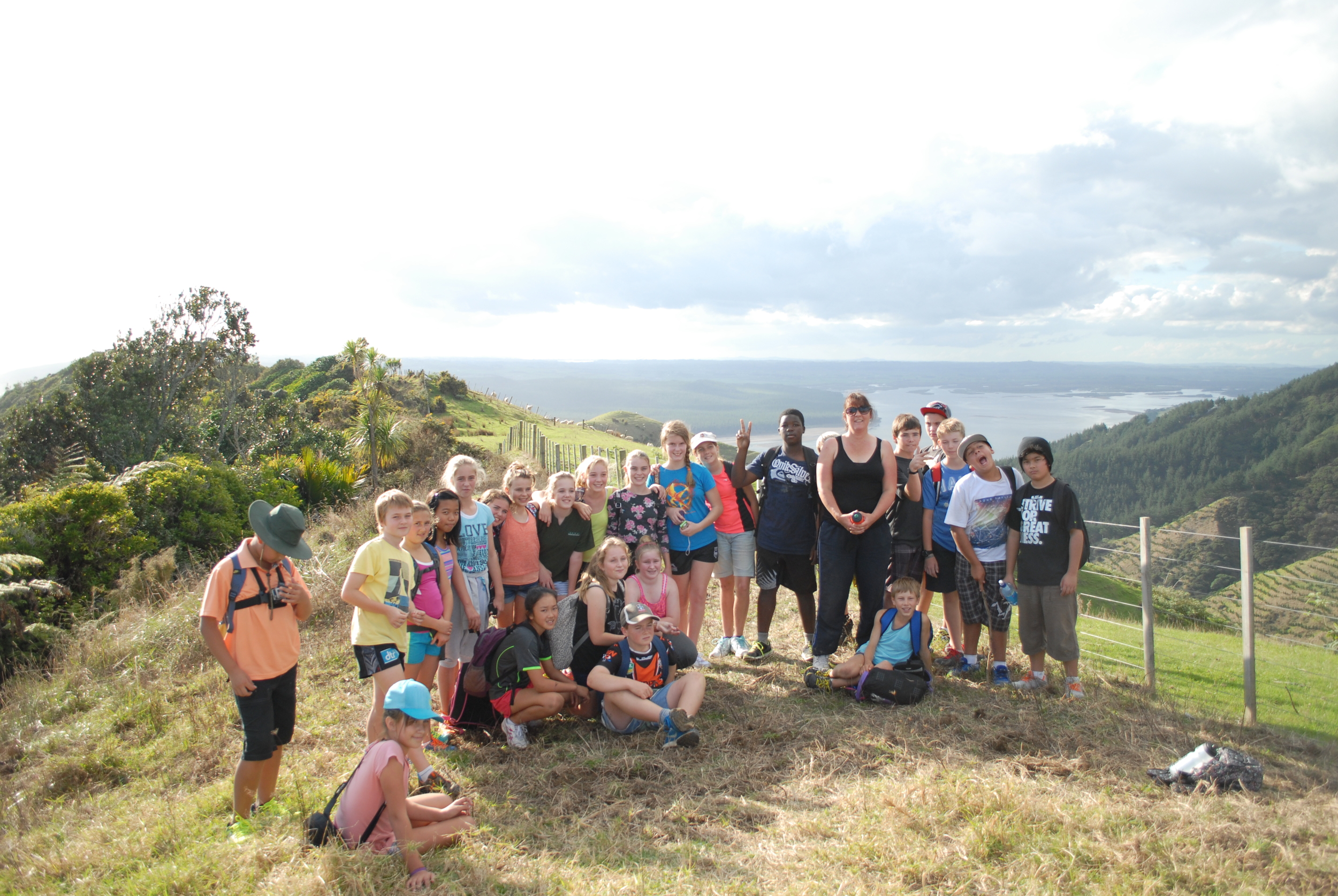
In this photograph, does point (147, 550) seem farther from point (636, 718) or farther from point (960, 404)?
point (960, 404)

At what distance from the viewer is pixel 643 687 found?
4.93 meters

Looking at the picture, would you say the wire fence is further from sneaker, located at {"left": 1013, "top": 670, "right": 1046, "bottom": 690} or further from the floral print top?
the floral print top

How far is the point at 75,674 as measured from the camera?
24.4 feet

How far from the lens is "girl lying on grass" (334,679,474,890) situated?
131 inches

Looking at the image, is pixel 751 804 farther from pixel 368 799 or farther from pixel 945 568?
pixel 945 568

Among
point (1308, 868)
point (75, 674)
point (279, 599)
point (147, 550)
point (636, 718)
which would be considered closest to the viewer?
point (1308, 868)

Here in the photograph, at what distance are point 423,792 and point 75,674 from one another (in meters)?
5.74

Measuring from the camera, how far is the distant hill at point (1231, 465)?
52.1 meters

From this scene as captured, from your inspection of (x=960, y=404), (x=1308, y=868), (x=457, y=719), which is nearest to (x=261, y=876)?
(x=457, y=719)

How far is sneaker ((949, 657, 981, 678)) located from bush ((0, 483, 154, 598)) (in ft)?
37.0

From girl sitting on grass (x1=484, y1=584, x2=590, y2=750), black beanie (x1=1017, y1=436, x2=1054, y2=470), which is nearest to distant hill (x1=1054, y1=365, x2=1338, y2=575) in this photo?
black beanie (x1=1017, y1=436, x2=1054, y2=470)

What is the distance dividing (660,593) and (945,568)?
2.47m

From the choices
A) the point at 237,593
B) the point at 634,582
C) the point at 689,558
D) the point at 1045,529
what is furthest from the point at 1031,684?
the point at 237,593

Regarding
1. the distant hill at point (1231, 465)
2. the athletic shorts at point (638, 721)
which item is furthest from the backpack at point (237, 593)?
the distant hill at point (1231, 465)
